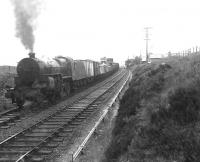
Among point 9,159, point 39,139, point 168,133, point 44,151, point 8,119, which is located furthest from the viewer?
point 8,119

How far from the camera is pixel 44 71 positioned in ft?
67.5

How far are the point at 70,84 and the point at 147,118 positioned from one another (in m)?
18.1

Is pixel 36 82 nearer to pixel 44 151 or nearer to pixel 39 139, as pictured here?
pixel 39 139

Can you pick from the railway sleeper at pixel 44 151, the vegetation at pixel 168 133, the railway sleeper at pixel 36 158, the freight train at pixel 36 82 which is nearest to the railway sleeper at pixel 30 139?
the railway sleeper at pixel 44 151

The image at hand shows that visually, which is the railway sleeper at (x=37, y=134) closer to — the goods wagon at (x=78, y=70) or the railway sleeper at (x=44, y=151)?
the railway sleeper at (x=44, y=151)

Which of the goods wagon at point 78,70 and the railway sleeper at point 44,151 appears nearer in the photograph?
the railway sleeper at point 44,151

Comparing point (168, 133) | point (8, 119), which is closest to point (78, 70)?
point (8, 119)

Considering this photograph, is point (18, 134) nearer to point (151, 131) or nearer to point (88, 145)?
point (88, 145)

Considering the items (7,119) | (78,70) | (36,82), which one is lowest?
(7,119)

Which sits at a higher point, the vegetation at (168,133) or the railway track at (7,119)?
the vegetation at (168,133)

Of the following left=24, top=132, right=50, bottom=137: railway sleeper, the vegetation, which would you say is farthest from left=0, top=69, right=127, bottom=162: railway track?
the vegetation

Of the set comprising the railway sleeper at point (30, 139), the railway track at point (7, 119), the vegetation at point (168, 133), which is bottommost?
the railway track at point (7, 119)

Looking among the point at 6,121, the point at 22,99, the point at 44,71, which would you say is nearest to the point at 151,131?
the point at 6,121

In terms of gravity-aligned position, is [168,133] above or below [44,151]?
above
